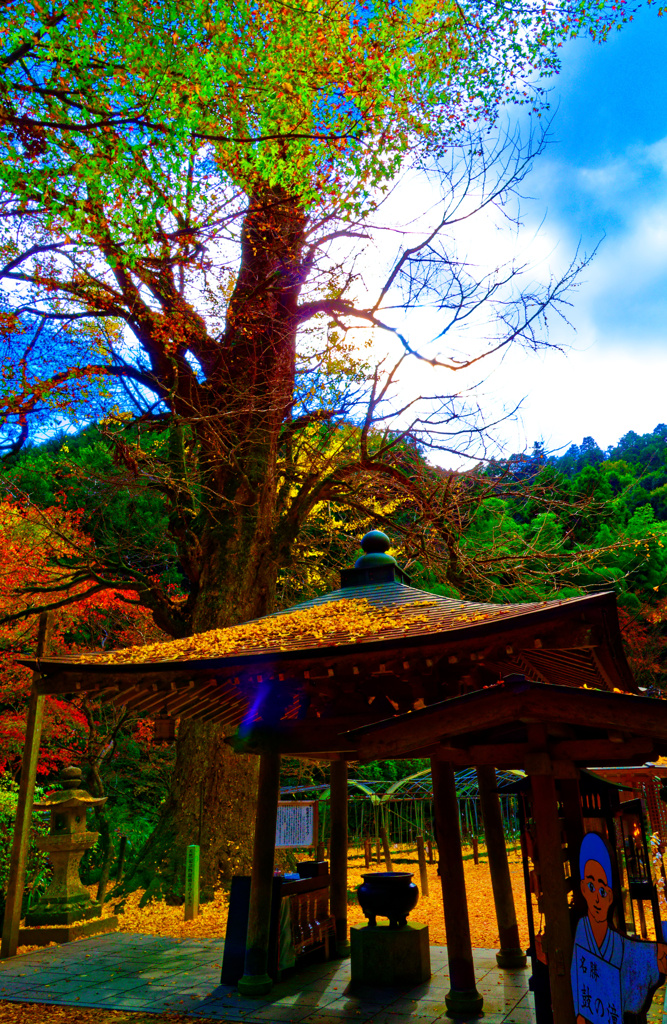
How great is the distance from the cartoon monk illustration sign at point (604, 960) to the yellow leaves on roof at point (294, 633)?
2524 mm

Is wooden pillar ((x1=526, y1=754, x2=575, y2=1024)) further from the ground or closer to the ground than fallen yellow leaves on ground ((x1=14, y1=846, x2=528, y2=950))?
further from the ground

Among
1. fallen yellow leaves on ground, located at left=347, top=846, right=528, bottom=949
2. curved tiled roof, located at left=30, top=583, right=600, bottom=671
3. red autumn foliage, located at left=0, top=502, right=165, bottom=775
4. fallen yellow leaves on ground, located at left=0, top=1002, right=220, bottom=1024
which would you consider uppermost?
red autumn foliage, located at left=0, top=502, right=165, bottom=775

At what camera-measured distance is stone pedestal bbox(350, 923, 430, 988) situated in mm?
6617

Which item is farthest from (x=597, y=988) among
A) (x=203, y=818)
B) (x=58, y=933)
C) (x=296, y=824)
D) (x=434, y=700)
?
(x=203, y=818)

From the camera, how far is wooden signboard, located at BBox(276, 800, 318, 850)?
31.2ft

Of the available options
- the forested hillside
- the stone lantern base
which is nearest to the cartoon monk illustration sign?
the stone lantern base

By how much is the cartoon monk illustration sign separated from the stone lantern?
821 cm

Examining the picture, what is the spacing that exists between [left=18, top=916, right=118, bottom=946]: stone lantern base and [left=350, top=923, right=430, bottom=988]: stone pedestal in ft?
15.2

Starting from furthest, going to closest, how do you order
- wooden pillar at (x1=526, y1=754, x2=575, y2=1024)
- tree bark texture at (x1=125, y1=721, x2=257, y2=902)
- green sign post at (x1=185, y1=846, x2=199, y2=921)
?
tree bark texture at (x1=125, y1=721, x2=257, y2=902)
green sign post at (x1=185, y1=846, x2=199, y2=921)
wooden pillar at (x1=526, y1=754, x2=575, y2=1024)

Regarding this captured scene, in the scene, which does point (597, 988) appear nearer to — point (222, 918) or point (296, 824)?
point (296, 824)

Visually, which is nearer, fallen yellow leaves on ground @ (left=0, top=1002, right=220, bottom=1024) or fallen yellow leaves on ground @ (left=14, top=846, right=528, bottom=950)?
fallen yellow leaves on ground @ (left=0, top=1002, right=220, bottom=1024)

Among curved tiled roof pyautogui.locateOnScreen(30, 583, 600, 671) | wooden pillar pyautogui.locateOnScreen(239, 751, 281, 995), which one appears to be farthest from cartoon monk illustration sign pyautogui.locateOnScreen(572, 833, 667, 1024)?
wooden pillar pyautogui.locateOnScreen(239, 751, 281, 995)

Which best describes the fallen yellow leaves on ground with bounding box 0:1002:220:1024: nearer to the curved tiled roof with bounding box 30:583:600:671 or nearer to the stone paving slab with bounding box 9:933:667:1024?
the stone paving slab with bounding box 9:933:667:1024

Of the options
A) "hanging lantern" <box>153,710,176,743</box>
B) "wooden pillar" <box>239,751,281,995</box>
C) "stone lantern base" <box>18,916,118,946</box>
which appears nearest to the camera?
"wooden pillar" <box>239,751,281,995</box>
